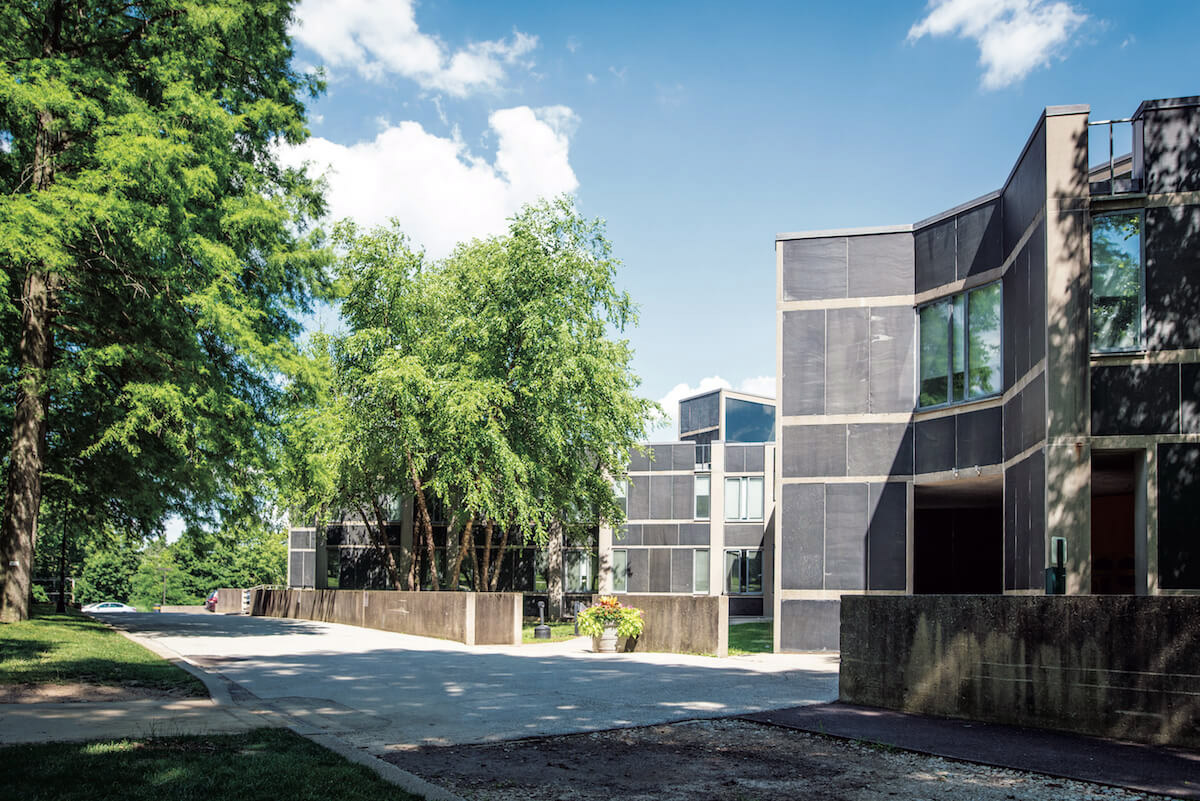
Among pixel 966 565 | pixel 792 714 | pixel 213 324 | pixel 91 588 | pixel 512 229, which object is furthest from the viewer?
pixel 91 588

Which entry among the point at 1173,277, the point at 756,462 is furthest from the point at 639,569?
the point at 1173,277

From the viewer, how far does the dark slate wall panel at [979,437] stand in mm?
20078

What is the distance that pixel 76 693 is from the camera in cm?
1117

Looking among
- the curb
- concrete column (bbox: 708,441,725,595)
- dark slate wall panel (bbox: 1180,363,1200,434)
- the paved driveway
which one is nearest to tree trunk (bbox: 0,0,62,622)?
the paved driveway

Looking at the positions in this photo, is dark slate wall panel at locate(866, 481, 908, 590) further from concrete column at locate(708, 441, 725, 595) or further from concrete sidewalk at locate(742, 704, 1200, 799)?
concrete column at locate(708, 441, 725, 595)

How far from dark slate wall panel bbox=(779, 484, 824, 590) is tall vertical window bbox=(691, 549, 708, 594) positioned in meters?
28.3

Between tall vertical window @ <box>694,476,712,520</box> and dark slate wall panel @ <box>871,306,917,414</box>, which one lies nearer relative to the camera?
dark slate wall panel @ <box>871,306,917,414</box>

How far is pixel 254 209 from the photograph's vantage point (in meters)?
22.2

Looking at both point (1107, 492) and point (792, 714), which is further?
point (1107, 492)

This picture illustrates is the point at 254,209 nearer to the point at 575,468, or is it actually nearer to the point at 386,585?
the point at 575,468

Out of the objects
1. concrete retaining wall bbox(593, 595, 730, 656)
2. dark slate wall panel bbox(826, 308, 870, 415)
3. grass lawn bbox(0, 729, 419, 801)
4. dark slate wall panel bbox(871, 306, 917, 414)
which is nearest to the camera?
grass lawn bbox(0, 729, 419, 801)

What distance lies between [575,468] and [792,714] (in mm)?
23004

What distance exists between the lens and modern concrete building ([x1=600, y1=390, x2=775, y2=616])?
50.6 meters

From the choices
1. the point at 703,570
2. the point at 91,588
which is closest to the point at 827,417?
the point at 703,570
